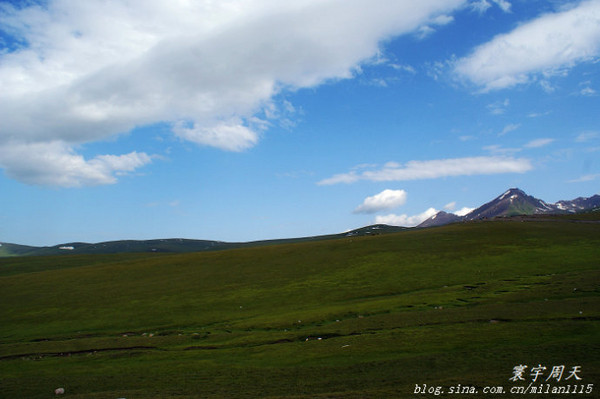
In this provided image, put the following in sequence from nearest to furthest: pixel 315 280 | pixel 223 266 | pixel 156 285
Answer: pixel 315 280
pixel 156 285
pixel 223 266

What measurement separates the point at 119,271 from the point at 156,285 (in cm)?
2035

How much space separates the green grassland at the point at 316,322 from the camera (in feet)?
68.9

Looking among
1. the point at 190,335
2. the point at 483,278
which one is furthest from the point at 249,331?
the point at 483,278

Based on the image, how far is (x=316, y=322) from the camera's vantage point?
3697cm

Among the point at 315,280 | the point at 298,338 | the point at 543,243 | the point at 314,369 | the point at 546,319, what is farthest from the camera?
the point at 543,243

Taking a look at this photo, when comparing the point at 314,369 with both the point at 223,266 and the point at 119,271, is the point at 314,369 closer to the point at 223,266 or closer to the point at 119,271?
the point at 223,266

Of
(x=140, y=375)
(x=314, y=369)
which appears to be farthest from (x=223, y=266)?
(x=314, y=369)

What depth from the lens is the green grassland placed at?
2102 cm

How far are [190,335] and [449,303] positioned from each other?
26071 millimetres

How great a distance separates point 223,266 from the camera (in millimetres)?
79938

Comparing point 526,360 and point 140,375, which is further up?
point 526,360

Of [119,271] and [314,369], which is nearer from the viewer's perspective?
[314,369]

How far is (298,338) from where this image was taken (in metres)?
31.8

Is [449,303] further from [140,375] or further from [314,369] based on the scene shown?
[140,375]
